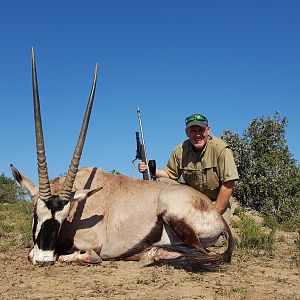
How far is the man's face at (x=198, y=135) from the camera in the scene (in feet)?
21.8

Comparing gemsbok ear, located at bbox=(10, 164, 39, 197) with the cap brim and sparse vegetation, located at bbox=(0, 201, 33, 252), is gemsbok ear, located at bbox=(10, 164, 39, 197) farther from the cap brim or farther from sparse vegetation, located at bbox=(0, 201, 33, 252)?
the cap brim

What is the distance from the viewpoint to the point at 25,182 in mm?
5836

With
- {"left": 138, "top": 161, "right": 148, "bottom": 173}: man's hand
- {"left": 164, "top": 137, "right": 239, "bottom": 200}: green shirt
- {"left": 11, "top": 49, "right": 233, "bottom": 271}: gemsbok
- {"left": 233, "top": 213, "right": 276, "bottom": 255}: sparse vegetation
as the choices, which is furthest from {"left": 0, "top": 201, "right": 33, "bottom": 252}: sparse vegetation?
{"left": 233, "top": 213, "right": 276, "bottom": 255}: sparse vegetation

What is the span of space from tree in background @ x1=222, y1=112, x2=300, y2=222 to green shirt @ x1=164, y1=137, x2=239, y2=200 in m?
3.47

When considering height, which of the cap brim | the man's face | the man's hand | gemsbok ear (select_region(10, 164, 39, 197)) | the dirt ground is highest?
the cap brim

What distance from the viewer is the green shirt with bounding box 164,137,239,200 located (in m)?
6.52

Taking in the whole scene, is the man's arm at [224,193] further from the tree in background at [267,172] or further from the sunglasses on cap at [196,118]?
the tree in background at [267,172]

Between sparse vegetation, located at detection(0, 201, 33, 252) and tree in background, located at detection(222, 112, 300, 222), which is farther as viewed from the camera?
tree in background, located at detection(222, 112, 300, 222)

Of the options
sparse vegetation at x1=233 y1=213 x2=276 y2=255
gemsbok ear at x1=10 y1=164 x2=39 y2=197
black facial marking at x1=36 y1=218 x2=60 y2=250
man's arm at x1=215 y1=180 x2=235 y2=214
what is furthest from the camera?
sparse vegetation at x1=233 y1=213 x2=276 y2=255

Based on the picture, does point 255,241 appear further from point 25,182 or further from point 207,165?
point 25,182

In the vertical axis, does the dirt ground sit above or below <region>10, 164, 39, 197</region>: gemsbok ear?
below

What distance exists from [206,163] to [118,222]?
1.78m

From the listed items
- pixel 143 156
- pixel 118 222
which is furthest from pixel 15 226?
pixel 118 222

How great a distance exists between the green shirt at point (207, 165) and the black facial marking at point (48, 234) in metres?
2.41
